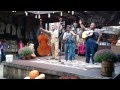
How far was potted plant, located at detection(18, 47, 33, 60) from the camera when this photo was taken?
9.03 metres

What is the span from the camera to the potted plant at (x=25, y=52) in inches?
356

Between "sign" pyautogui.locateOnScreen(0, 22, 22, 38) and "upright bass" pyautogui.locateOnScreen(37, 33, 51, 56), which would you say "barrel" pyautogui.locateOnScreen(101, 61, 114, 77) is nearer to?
"upright bass" pyautogui.locateOnScreen(37, 33, 51, 56)

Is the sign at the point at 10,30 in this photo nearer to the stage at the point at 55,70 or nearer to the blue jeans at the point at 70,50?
the blue jeans at the point at 70,50

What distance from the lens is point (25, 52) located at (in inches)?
358

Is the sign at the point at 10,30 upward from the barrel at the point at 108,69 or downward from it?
upward

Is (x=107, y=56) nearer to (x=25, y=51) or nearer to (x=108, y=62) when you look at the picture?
(x=108, y=62)

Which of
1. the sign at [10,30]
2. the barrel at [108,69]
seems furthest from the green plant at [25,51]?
the sign at [10,30]
